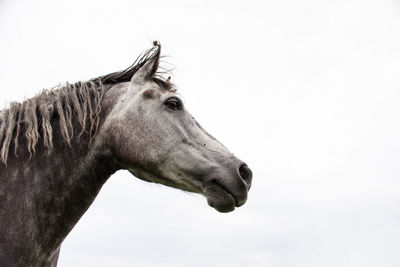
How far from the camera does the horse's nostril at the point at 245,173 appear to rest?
13.3 ft

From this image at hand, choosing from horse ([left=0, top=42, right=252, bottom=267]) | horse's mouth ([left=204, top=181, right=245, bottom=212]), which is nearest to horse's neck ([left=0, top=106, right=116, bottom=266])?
horse ([left=0, top=42, right=252, bottom=267])

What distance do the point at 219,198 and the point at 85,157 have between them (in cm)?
135

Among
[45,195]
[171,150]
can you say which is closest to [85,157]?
[45,195]

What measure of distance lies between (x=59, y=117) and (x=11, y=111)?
18.2 inches

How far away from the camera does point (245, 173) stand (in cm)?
407

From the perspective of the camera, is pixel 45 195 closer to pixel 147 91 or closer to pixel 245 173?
pixel 147 91

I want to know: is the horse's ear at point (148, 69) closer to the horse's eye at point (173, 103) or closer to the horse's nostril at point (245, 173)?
the horse's eye at point (173, 103)

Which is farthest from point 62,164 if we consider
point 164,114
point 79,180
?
point 164,114

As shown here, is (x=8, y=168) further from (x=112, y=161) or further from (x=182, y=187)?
(x=182, y=187)

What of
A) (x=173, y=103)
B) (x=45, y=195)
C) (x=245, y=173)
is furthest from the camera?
(x=173, y=103)

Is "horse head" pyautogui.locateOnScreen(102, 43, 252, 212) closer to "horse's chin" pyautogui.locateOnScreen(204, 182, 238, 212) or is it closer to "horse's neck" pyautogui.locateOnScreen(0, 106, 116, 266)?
"horse's chin" pyautogui.locateOnScreen(204, 182, 238, 212)

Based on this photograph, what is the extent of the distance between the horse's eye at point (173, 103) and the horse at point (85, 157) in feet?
0.03

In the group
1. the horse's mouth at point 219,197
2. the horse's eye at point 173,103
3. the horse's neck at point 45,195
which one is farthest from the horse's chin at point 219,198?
the horse's neck at point 45,195

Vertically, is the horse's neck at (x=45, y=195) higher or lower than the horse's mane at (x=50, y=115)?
lower
